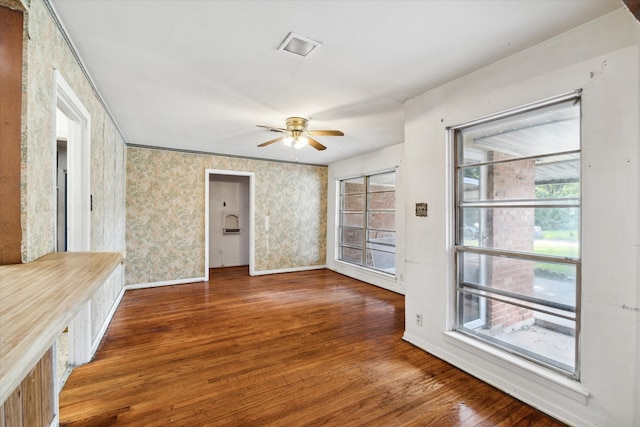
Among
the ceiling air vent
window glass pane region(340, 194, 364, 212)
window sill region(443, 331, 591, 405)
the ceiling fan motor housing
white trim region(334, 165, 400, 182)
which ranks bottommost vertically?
window sill region(443, 331, 591, 405)

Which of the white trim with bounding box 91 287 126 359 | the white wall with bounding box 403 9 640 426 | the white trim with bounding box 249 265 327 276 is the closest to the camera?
the white wall with bounding box 403 9 640 426

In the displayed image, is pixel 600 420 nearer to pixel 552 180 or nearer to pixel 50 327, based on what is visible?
pixel 552 180

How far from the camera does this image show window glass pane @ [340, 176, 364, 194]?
18.7ft

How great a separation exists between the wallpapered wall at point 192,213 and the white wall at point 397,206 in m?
0.33

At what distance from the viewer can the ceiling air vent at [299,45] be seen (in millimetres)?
1812

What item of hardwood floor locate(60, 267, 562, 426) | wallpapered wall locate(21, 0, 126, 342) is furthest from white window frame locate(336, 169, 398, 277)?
wallpapered wall locate(21, 0, 126, 342)

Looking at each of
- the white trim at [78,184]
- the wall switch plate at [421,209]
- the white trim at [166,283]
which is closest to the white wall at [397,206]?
the wall switch plate at [421,209]

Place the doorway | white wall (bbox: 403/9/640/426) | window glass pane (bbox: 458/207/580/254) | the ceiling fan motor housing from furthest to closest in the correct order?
the ceiling fan motor housing
the doorway
window glass pane (bbox: 458/207/580/254)
white wall (bbox: 403/9/640/426)

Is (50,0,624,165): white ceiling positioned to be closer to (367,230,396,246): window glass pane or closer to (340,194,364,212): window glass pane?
(367,230,396,246): window glass pane

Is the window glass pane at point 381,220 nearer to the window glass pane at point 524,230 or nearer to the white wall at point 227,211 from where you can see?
the window glass pane at point 524,230

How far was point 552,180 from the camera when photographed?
6.57ft

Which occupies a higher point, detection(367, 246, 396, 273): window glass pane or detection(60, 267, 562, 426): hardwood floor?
detection(367, 246, 396, 273): window glass pane

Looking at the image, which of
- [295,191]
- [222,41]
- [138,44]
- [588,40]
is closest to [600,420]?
[588,40]

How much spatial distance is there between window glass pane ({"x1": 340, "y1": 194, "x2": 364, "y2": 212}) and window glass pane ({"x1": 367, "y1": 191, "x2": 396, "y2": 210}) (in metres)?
0.23
